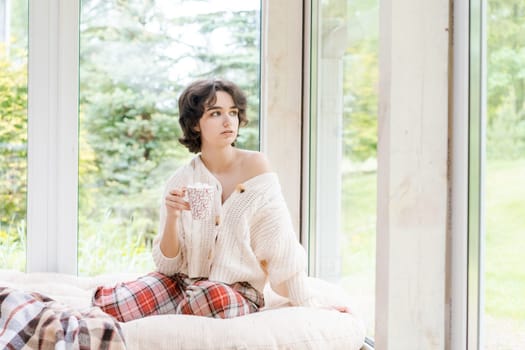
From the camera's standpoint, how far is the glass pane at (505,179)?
3.92ft

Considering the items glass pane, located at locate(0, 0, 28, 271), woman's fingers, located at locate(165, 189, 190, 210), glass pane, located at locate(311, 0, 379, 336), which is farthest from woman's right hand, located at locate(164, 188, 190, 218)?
glass pane, located at locate(0, 0, 28, 271)

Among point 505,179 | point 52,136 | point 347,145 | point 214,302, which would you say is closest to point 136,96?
point 52,136

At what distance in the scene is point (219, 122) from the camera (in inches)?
74.2

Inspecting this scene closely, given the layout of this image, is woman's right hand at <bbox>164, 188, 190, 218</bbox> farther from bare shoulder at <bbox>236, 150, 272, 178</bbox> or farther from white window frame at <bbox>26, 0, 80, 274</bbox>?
white window frame at <bbox>26, 0, 80, 274</bbox>

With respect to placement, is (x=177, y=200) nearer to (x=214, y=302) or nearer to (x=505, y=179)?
(x=214, y=302)

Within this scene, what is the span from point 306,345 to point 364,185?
2.00ft

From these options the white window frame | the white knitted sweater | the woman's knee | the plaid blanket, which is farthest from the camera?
the white window frame

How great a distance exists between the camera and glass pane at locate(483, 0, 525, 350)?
1.19 meters

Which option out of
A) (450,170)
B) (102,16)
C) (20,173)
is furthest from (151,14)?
(450,170)

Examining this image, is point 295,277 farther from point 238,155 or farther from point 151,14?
point 151,14

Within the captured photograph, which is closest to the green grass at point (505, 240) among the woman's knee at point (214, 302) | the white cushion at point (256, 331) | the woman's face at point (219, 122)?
the white cushion at point (256, 331)

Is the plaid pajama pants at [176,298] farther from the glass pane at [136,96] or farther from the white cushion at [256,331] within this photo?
the glass pane at [136,96]

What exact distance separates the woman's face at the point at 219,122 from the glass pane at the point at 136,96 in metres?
0.73

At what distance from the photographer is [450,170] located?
1.43 m
